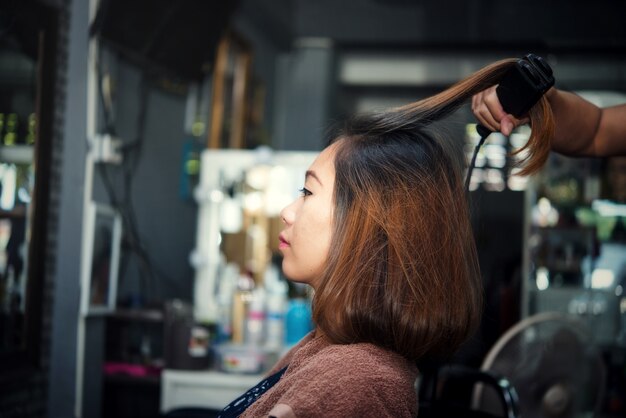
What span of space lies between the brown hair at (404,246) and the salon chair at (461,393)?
358 millimetres

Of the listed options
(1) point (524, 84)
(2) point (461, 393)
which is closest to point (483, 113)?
(1) point (524, 84)

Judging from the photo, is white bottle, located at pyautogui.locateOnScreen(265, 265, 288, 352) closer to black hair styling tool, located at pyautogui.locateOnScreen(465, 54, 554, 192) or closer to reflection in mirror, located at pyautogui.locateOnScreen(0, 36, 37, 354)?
reflection in mirror, located at pyautogui.locateOnScreen(0, 36, 37, 354)

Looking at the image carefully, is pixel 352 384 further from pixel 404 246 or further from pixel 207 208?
pixel 207 208

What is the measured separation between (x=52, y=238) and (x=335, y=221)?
200cm

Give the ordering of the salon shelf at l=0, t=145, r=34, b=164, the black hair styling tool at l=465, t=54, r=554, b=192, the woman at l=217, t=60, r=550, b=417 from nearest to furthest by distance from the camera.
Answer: the woman at l=217, t=60, r=550, b=417 < the black hair styling tool at l=465, t=54, r=554, b=192 < the salon shelf at l=0, t=145, r=34, b=164

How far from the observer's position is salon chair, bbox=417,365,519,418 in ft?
6.83

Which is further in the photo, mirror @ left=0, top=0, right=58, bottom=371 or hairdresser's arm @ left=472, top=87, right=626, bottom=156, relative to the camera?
mirror @ left=0, top=0, right=58, bottom=371

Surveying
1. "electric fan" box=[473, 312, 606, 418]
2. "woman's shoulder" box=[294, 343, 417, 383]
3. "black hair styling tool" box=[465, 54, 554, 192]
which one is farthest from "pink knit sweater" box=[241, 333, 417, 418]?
"electric fan" box=[473, 312, 606, 418]

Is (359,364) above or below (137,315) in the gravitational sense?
above

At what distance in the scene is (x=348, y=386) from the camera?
1231 millimetres

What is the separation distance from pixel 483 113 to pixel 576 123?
23cm

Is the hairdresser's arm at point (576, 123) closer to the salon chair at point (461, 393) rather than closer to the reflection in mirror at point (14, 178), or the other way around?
the salon chair at point (461, 393)

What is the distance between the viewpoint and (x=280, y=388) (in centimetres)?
136

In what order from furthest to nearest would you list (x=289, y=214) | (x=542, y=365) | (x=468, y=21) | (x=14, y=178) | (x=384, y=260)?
(x=468, y=21)
(x=542, y=365)
(x=14, y=178)
(x=289, y=214)
(x=384, y=260)
